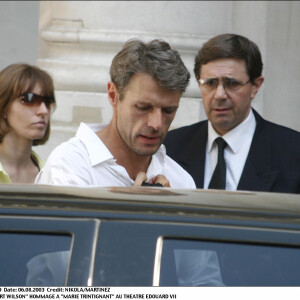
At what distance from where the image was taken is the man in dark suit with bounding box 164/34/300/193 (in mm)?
4652

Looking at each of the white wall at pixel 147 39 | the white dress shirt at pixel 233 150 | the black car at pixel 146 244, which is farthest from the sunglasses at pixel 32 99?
the black car at pixel 146 244

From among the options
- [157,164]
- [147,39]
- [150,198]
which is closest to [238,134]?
[157,164]

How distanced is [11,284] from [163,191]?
0.56 metres

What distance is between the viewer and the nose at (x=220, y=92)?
15.9 ft

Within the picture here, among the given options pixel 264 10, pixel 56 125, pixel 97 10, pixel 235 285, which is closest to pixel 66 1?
pixel 97 10

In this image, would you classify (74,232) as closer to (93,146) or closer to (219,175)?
(93,146)

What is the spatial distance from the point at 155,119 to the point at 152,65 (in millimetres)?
207

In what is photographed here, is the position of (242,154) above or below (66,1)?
below

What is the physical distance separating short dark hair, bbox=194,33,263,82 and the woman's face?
113cm

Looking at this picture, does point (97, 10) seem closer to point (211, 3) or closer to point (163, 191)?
point (211, 3)

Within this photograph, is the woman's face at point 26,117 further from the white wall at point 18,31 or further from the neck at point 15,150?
the white wall at point 18,31

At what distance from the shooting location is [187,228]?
2457 mm

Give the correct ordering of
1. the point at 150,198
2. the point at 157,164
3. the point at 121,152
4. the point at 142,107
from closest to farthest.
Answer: the point at 150,198
the point at 142,107
the point at 121,152
the point at 157,164

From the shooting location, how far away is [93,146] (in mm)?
3551
